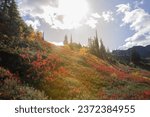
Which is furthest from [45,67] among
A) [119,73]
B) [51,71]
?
[119,73]

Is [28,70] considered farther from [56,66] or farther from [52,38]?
[52,38]

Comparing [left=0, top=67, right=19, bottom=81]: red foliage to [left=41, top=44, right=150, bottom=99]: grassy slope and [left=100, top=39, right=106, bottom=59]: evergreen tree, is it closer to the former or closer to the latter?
[left=41, top=44, right=150, bottom=99]: grassy slope

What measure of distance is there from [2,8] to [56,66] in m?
7.47

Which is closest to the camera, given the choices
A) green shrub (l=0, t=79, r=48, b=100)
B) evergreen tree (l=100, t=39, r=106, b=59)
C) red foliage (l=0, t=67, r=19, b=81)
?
green shrub (l=0, t=79, r=48, b=100)

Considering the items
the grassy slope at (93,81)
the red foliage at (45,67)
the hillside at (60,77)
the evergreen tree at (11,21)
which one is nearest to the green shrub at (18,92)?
the hillside at (60,77)

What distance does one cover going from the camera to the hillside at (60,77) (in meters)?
19.0

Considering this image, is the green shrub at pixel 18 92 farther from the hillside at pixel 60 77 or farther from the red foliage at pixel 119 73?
the red foliage at pixel 119 73

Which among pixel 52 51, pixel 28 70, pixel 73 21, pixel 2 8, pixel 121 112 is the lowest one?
pixel 121 112

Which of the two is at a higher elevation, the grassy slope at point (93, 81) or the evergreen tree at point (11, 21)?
the evergreen tree at point (11, 21)

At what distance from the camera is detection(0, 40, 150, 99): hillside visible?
62.3 ft

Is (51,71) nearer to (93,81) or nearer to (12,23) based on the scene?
(93,81)

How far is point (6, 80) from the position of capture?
1872cm

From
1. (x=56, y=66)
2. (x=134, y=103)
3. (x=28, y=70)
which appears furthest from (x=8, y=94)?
(x=134, y=103)

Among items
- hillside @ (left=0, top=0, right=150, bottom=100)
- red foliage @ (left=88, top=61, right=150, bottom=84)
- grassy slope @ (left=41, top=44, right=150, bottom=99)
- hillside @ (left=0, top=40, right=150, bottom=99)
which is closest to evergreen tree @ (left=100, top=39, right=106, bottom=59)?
hillside @ (left=0, top=0, right=150, bottom=100)
